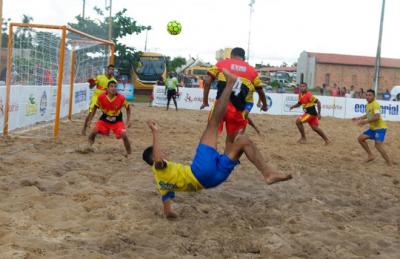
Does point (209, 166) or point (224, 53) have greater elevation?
point (224, 53)

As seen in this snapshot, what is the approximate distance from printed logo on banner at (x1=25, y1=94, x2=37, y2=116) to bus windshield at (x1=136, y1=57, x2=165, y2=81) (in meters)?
23.2

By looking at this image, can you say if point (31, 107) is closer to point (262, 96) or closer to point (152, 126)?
point (262, 96)

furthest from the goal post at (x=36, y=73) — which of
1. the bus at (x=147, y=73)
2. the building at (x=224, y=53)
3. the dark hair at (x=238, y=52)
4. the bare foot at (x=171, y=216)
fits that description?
the bus at (x=147, y=73)

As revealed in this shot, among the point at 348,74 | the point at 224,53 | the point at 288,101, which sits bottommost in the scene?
the point at 288,101

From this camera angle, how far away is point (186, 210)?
22.0ft

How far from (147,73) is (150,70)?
0.93 ft

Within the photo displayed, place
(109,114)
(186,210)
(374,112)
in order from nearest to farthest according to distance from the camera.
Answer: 1. (186,210)
2. (109,114)
3. (374,112)

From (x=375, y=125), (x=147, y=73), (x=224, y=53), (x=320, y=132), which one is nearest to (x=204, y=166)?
(x=375, y=125)

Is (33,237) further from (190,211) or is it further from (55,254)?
(190,211)

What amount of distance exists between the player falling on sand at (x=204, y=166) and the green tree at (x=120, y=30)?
31.9m

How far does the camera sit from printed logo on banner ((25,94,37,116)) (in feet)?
47.1

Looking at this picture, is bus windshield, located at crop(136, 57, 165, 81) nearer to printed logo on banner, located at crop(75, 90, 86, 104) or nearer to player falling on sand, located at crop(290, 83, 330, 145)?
printed logo on banner, located at crop(75, 90, 86, 104)

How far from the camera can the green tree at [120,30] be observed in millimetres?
38469

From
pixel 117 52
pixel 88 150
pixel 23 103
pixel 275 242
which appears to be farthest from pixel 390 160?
pixel 117 52
